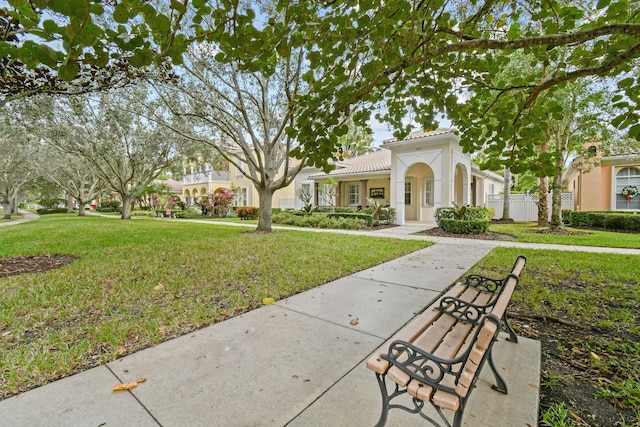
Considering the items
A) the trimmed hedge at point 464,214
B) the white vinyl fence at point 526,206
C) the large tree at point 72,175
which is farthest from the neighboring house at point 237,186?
the white vinyl fence at point 526,206

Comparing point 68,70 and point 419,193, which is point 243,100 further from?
point 419,193

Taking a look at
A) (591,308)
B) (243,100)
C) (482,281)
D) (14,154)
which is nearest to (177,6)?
(482,281)

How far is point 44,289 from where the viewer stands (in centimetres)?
434

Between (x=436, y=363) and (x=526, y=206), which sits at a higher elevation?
(x=526, y=206)

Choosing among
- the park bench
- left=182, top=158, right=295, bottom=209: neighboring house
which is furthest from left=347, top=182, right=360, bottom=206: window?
the park bench

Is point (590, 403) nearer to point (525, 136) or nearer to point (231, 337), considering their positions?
point (525, 136)

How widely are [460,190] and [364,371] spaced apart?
1811 centimetres

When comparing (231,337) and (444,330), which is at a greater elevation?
(444,330)

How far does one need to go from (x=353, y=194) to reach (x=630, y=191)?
15805 millimetres

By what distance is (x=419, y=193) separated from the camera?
18125mm

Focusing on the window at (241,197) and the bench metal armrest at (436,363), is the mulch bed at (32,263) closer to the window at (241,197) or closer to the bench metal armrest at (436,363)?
the bench metal armrest at (436,363)

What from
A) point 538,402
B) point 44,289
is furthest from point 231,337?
point 44,289

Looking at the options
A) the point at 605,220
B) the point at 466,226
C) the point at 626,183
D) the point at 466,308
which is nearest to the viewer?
the point at 466,308

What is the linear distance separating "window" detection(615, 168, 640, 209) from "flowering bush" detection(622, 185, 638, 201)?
18cm
